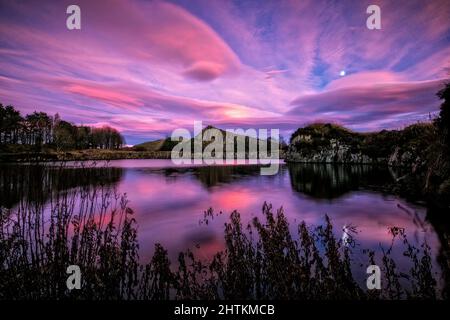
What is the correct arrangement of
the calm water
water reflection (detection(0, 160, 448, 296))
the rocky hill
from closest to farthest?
water reflection (detection(0, 160, 448, 296)), the calm water, the rocky hill

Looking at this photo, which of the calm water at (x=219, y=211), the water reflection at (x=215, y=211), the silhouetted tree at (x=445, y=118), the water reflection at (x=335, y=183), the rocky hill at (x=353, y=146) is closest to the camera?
the water reflection at (x=215, y=211)

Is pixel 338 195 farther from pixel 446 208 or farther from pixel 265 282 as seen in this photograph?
pixel 265 282

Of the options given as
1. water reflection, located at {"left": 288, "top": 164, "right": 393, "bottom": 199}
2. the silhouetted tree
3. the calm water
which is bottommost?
the calm water

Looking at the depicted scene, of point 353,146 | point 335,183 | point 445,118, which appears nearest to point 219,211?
point 445,118

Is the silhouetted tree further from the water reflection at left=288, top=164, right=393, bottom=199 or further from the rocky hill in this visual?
the rocky hill

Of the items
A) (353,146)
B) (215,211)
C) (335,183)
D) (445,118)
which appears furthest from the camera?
(353,146)

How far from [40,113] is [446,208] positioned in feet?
519

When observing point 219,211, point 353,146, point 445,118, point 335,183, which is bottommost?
point 219,211

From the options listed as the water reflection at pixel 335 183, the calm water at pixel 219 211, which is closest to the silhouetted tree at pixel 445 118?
the calm water at pixel 219 211

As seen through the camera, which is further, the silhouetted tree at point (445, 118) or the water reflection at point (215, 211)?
the silhouetted tree at point (445, 118)

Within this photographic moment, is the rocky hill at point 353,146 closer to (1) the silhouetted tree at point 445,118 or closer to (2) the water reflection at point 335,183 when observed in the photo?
(2) the water reflection at point 335,183

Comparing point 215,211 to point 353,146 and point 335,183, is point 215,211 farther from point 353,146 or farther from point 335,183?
point 353,146

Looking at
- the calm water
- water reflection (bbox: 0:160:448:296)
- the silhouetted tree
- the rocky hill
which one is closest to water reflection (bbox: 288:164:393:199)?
water reflection (bbox: 0:160:448:296)

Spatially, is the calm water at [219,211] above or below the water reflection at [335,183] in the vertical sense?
below
